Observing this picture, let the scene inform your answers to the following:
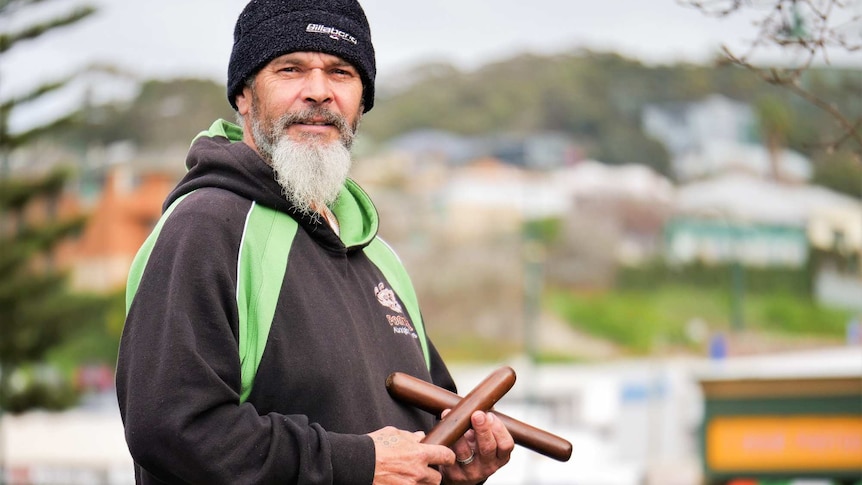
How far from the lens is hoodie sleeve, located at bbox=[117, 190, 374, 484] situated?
2.18 meters

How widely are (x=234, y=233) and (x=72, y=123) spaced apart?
14499mm

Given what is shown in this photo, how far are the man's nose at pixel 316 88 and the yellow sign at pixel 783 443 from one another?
10568 mm

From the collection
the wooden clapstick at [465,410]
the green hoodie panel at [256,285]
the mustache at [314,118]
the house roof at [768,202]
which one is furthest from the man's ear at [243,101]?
the house roof at [768,202]

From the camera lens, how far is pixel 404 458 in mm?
2375

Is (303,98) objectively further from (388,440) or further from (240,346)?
(388,440)

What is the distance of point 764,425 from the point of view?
1258cm

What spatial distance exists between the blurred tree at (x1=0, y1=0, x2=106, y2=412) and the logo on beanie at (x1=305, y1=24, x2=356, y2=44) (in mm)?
13969

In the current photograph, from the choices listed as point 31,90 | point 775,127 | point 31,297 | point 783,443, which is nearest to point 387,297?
point 783,443

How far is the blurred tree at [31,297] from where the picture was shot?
17203mm

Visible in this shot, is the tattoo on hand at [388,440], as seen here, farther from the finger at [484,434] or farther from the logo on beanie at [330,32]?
the logo on beanie at [330,32]

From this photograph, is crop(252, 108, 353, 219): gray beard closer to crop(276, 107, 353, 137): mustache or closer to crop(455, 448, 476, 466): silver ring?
crop(276, 107, 353, 137): mustache

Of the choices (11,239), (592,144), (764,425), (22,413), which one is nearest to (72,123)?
(11,239)

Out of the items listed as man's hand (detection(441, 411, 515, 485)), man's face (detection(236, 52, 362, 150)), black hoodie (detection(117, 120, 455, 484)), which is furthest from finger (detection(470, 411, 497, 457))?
man's face (detection(236, 52, 362, 150))

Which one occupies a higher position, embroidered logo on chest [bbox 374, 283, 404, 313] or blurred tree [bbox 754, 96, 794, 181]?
blurred tree [bbox 754, 96, 794, 181]
